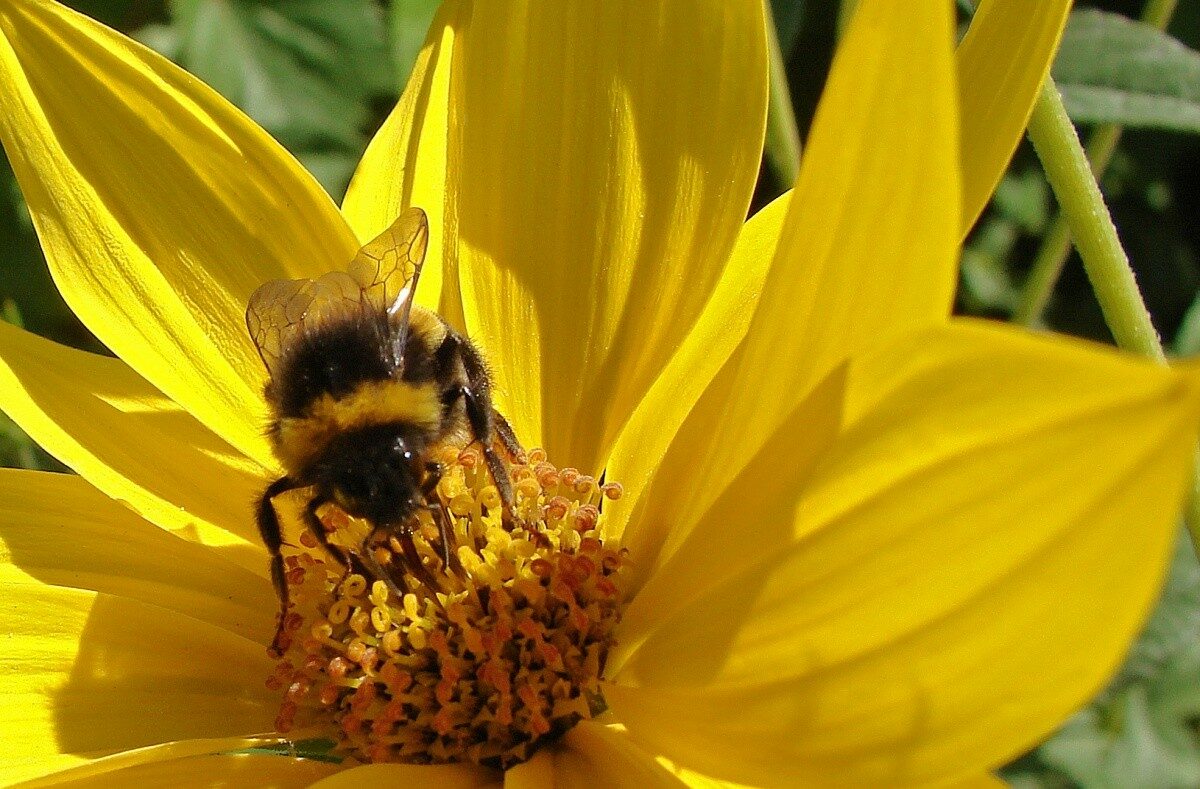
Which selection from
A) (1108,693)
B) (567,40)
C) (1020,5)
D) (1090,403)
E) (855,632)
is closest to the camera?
(1090,403)

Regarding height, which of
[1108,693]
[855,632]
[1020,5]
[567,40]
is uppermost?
[567,40]

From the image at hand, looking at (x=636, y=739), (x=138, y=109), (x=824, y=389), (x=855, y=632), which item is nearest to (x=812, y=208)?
(x=824, y=389)

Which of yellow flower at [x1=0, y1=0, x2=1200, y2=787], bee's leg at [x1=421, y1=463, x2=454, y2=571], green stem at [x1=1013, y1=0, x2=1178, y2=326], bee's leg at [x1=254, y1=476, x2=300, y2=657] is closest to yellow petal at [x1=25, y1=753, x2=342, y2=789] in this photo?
yellow flower at [x1=0, y1=0, x2=1200, y2=787]

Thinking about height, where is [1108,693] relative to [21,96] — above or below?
below

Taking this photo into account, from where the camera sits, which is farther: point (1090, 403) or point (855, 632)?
point (855, 632)

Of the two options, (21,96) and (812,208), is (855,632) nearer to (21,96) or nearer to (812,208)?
(812,208)

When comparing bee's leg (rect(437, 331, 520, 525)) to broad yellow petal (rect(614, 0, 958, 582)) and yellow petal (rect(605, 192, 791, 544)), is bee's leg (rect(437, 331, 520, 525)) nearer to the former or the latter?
yellow petal (rect(605, 192, 791, 544))
